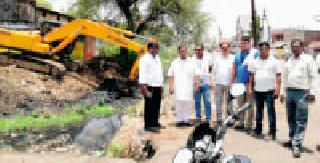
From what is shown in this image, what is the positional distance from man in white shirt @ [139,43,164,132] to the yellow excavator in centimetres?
888

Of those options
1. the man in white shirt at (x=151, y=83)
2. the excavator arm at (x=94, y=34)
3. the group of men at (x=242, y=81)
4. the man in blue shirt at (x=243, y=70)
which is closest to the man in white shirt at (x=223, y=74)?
the group of men at (x=242, y=81)

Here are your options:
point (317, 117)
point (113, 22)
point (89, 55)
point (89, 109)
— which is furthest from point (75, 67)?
point (113, 22)

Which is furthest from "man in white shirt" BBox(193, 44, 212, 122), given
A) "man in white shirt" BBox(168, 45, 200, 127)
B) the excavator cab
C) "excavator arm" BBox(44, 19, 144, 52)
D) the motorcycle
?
the excavator cab

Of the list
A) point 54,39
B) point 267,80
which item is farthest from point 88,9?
point 267,80

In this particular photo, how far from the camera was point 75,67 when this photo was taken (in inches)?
882

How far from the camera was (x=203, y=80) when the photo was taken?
1196 centimetres

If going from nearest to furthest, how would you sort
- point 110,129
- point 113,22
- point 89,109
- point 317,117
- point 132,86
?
point 110,129
point 317,117
point 89,109
point 132,86
point 113,22

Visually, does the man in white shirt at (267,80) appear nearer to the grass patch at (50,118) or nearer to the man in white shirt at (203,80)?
the man in white shirt at (203,80)

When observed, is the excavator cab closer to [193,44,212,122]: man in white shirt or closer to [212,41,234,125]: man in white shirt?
[193,44,212,122]: man in white shirt

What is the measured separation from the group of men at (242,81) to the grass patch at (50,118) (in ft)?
12.6

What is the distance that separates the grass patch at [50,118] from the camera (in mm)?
14148

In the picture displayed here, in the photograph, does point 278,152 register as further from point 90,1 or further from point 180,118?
point 90,1

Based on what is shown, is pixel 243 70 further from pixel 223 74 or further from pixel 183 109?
pixel 183 109

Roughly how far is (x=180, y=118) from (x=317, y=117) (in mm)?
4182
